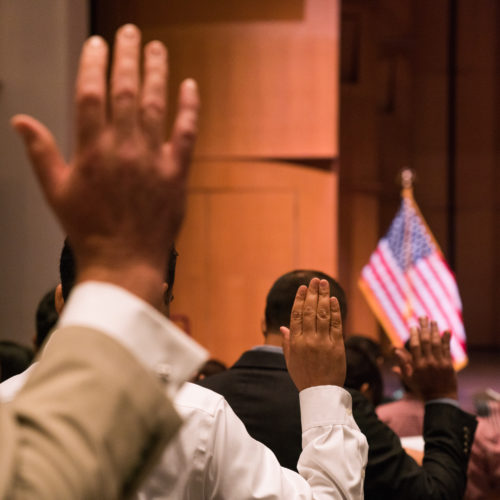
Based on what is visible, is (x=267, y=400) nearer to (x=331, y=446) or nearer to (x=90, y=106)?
(x=331, y=446)

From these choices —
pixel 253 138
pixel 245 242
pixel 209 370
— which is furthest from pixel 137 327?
pixel 253 138

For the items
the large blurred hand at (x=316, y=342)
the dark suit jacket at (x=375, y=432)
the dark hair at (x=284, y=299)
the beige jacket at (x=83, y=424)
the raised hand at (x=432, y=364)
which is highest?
the beige jacket at (x=83, y=424)

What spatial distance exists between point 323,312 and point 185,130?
772mm

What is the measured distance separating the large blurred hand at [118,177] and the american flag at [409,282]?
21.9 ft

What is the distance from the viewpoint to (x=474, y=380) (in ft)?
40.4

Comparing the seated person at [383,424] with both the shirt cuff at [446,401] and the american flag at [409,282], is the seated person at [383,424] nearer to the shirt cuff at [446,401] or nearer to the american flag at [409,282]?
the shirt cuff at [446,401]

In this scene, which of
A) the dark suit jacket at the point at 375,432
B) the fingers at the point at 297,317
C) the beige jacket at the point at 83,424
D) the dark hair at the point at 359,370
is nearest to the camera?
the beige jacket at the point at 83,424

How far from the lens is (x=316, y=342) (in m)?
1.50

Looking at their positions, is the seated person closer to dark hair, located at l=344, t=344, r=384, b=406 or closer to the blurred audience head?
dark hair, located at l=344, t=344, r=384, b=406

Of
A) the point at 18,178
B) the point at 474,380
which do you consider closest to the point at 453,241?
the point at 474,380

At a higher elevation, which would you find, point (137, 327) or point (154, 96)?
Result: point (154, 96)

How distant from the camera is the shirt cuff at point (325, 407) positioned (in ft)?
4.70

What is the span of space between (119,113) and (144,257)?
0.16 m

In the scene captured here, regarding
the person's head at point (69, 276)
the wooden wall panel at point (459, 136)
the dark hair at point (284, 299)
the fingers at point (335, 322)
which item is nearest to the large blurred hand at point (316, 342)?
the fingers at point (335, 322)
